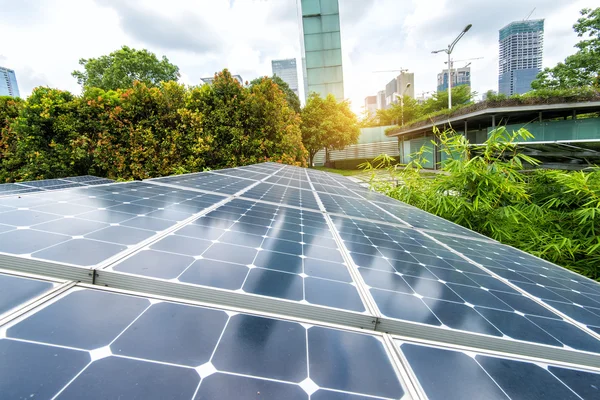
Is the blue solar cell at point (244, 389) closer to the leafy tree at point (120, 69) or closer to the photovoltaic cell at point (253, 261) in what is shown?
the photovoltaic cell at point (253, 261)

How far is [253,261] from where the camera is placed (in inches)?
68.9

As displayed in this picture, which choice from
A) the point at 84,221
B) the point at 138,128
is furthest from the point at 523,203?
the point at 138,128

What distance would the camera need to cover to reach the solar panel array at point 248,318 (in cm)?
83

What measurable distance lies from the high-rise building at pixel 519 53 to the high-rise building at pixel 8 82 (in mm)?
218670

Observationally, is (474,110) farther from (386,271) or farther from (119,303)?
(119,303)

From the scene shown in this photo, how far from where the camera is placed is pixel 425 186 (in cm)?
763

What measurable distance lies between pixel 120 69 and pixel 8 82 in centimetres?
17438

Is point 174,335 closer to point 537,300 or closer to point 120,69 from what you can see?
point 537,300

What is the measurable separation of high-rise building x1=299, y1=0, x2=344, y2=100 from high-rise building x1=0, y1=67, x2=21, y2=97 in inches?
6433

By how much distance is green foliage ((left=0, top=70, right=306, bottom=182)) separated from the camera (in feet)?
39.7

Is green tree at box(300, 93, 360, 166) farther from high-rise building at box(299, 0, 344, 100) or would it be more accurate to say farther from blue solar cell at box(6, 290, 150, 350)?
blue solar cell at box(6, 290, 150, 350)

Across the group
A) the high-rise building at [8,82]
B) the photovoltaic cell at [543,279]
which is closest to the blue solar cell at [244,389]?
the photovoltaic cell at [543,279]

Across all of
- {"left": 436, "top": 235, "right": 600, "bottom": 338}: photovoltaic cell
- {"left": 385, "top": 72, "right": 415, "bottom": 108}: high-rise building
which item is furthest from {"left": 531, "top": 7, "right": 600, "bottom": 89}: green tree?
{"left": 385, "top": 72, "right": 415, "bottom": 108}: high-rise building

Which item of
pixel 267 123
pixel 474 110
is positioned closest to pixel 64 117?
pixel 267 123
